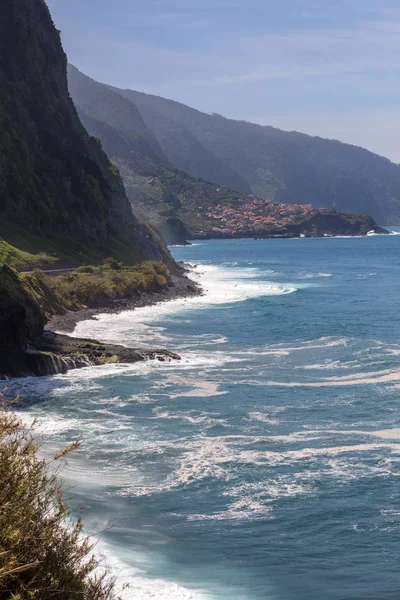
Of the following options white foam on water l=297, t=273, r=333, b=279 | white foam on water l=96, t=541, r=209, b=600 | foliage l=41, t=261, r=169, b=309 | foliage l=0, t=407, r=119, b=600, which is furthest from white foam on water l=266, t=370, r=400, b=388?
white foam on water l=297, t=273, r=333, b=279

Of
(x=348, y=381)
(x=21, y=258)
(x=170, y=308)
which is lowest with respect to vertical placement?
(x=348, y=381)

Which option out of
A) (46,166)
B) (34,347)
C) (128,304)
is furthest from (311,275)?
(34,347)

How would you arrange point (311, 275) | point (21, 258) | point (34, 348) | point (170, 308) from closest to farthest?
point (34, 348) < point (170, 308) < point (21, 258) < point (311, 275)

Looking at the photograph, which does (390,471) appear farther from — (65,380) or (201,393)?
(65,380)

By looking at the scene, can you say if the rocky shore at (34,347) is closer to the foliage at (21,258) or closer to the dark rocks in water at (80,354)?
the dark rocks in water at (80,354)

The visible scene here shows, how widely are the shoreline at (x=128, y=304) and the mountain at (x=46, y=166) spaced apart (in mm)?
11857

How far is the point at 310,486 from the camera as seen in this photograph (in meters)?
22.8

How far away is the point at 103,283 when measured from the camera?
233ft

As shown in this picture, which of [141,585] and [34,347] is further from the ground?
[34,347]

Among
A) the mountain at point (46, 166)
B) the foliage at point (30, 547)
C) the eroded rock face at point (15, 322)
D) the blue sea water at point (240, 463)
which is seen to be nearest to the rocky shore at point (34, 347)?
the eroded rock face at point (15, 322)

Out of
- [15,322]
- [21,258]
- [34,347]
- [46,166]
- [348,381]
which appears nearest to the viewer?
[348,381]

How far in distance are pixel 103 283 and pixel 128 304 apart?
3128mm

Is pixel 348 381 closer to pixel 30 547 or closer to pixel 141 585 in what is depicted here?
pixel 141 585

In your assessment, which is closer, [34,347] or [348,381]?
[348,381]
